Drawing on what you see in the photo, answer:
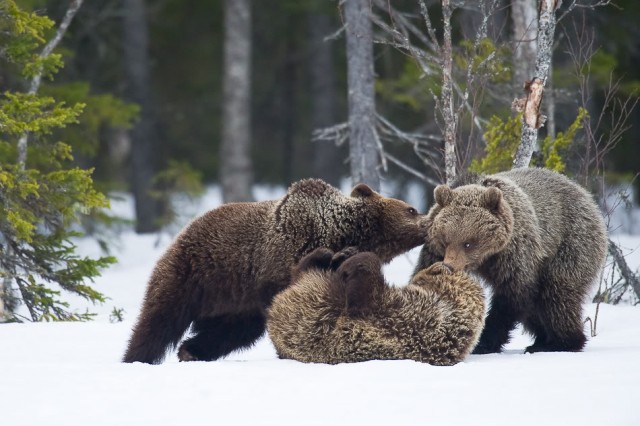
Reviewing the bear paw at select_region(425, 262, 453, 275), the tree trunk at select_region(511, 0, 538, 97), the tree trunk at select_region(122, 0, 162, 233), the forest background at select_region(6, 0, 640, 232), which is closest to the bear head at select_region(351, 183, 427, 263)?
the bear paw at select_region(425, 262, 453, 275)

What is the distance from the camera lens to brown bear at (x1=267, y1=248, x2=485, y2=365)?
6.00 m

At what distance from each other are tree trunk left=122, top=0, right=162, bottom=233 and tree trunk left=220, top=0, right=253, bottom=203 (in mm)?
1672

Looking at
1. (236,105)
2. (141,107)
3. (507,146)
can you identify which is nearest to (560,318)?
(507,146)

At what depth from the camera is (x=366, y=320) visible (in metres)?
6.02

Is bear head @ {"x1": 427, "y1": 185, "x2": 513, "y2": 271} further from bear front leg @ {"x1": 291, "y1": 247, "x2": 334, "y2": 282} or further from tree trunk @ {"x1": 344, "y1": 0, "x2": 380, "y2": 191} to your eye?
tree trunk @ {"x1": 344, "y1": 0, "x2": 380, "y2": 191}

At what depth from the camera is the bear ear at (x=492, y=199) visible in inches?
253

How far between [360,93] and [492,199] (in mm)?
6096

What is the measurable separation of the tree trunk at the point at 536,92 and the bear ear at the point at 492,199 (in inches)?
93.6

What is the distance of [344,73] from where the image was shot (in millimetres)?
24469

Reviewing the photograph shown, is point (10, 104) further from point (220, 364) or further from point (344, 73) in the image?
point (344, 73)

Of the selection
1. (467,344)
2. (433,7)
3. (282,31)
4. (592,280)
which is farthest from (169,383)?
Answer: (282,31)

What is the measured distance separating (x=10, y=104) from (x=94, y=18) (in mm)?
12570

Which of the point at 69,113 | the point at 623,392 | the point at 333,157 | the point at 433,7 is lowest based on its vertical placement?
the point at 333,157

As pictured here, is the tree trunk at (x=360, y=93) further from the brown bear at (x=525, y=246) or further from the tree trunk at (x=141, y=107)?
the tree trunk at (x=141, y=107)
